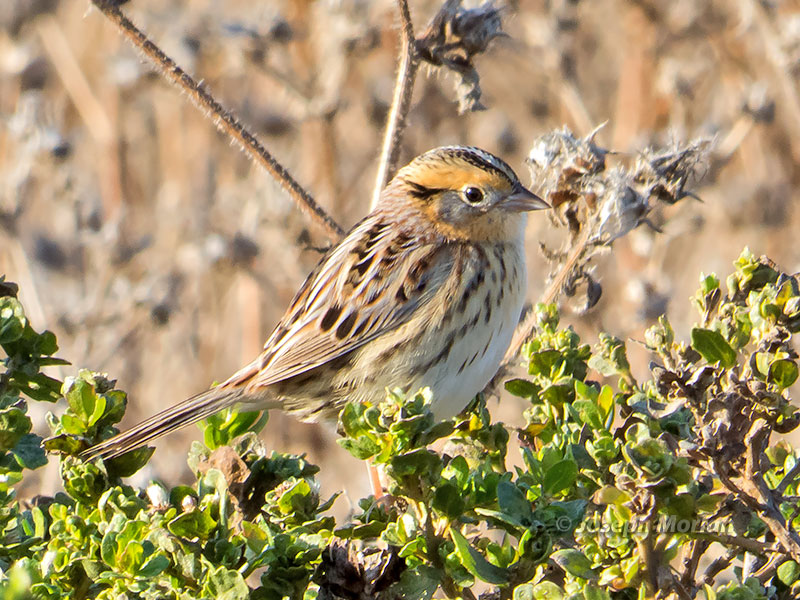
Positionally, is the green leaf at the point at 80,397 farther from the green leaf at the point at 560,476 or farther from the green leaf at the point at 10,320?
the green leaf at the point at 560,476

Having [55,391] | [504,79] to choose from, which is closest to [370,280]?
[55,391]

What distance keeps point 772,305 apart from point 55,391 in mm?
1233

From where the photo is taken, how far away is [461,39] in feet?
9.70

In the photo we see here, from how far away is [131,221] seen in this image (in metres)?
6.02

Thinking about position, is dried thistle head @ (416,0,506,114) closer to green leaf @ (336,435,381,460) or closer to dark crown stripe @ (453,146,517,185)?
dark crown stripe @ (453,146,517,185)

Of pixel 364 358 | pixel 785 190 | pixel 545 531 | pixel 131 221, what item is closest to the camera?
pixel 545 531

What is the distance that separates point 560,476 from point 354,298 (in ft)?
5.54

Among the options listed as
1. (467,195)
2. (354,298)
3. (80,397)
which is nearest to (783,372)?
(80,397)

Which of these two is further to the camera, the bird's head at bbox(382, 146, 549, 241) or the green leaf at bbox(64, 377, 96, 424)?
the bird's head at bbox(382, 146, 549, 241)

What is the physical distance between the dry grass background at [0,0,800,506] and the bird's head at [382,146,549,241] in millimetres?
1024

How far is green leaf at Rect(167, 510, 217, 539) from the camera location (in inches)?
61.8

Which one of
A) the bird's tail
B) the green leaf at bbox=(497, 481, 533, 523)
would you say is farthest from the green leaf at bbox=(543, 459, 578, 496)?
the bird's tail

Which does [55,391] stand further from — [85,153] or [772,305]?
[85,153]

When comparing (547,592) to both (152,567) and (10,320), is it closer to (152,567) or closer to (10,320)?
(152,567)
